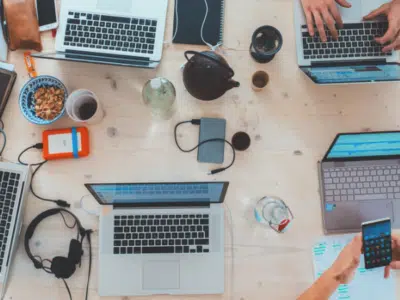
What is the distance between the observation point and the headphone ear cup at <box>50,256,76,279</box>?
42.1 inches

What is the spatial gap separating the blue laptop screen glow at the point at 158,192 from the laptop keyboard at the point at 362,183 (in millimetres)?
330

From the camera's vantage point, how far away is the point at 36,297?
1111 millimetres

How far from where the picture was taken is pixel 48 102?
1.15 meters

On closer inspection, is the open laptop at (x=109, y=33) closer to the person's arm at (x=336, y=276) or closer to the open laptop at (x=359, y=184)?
the open laptop at (x=359, y=184)

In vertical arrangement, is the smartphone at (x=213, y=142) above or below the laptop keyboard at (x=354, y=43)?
below

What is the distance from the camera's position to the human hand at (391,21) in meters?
1.14

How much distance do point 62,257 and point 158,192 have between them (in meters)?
0.32

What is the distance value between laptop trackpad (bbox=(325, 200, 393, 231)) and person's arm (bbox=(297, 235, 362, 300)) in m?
0.15

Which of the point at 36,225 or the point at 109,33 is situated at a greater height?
the point at 109,33

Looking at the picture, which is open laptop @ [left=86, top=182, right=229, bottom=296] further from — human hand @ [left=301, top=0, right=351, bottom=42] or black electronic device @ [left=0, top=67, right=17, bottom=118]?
human hand @ [left=301, top=0, right=351, bottom=42]

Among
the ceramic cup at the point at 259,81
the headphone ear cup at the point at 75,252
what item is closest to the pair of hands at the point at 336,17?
the ceramic cup at the point at 259,81

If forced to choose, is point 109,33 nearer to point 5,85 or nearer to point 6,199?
point 5,85

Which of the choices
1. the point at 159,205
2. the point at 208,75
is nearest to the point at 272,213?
the point at 159,205

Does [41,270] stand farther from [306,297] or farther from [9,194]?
[306,297]
